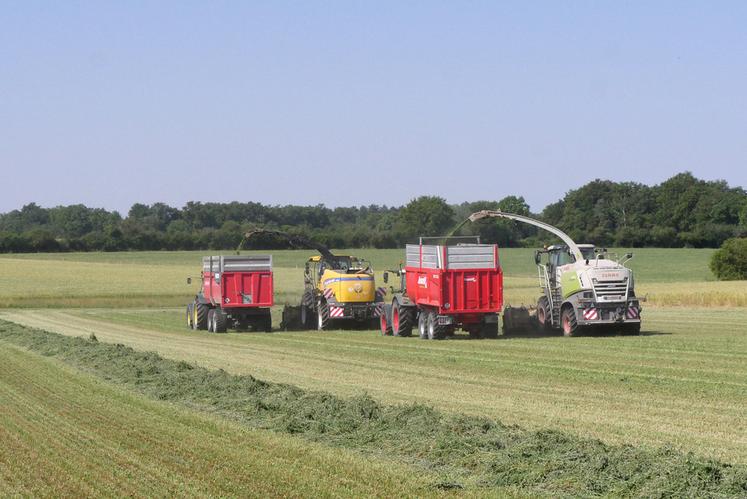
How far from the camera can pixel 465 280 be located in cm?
2959

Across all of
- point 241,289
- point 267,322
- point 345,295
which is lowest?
point 267,322

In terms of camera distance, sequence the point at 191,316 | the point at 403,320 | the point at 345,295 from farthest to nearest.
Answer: the point at 191,316 → the point at 345,295 → the point at 403,320

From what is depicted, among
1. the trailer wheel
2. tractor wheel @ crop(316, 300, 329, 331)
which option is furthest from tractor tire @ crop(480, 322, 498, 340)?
the trailer wheel

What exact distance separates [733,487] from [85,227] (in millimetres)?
168101

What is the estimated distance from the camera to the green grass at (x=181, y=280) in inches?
2109

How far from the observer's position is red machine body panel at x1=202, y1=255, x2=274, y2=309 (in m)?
35.8

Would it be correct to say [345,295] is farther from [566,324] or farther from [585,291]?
[585,291]

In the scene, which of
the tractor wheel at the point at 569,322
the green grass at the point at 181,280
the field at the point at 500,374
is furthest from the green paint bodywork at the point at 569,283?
the green grass at the point at 181,280

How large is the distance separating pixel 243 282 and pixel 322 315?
281 cm

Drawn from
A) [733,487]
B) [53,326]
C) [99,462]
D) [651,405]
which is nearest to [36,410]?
[99,462]

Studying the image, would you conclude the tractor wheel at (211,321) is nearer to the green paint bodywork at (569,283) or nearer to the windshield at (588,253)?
the green paint bodywork at (569,283)

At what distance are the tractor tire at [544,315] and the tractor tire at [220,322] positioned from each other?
34.8 feet

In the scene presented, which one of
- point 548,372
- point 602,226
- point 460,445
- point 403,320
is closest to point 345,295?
point 403,320

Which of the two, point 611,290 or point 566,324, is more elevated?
point 611,290
